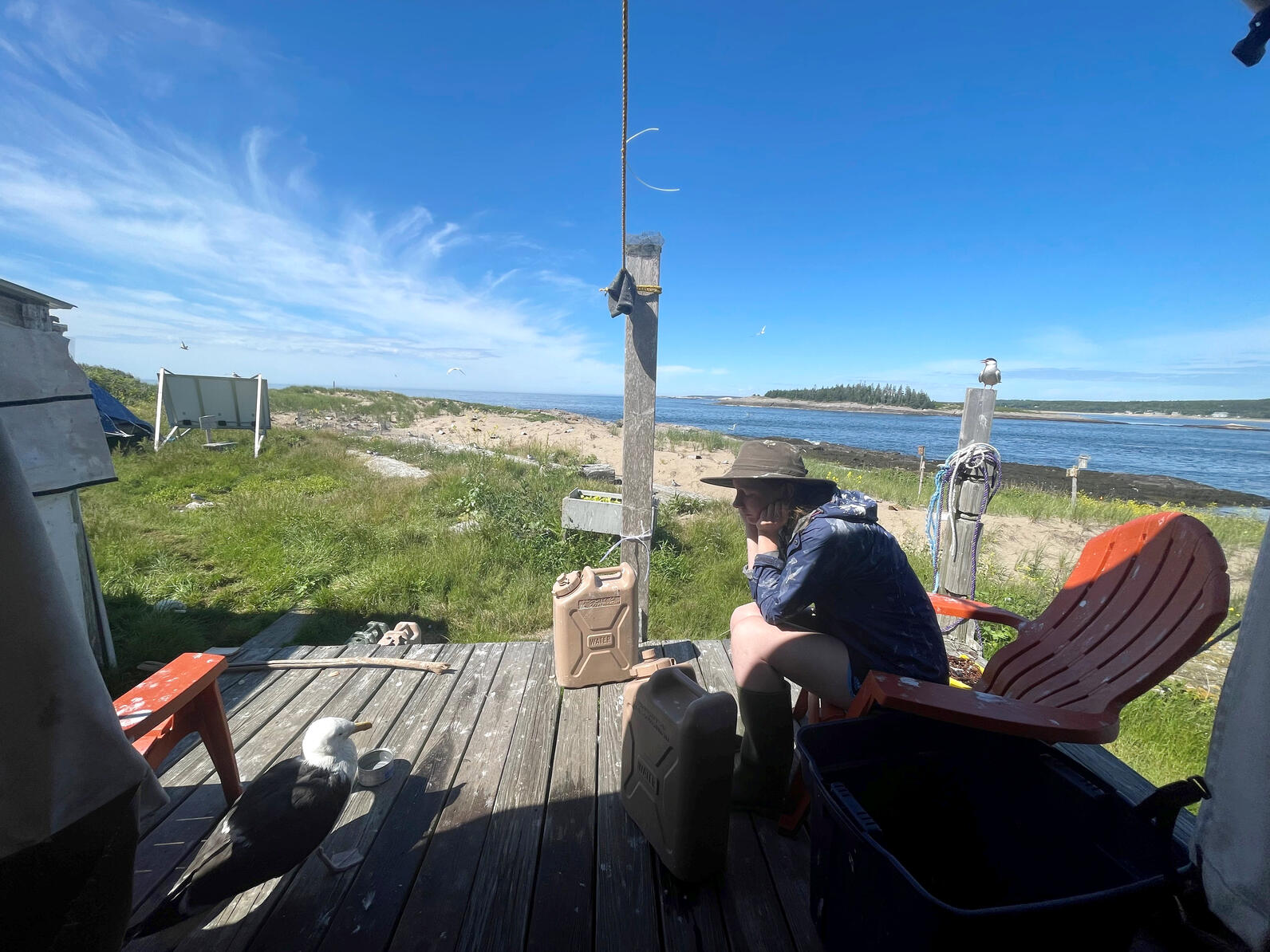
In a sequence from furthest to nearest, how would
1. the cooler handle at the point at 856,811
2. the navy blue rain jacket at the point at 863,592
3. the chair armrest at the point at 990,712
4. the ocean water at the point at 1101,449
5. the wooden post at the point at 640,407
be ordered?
the ocean water at the point at 1101,449, the wooden post at the point at 640,407, the navy blue rain jacket at the point at 863,592, the chair armrest at the point at 990,712, the cooler handle at the point at 856,811

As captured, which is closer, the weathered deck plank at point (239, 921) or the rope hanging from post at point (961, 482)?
the weathered deck plank at point (239, 921)

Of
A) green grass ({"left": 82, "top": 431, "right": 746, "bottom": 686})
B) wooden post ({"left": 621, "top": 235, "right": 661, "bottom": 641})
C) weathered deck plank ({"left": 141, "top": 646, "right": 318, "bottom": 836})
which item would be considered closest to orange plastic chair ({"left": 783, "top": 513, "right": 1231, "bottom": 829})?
wooden post ({"left": 621, "top": 235, "right": 661, "bottom": 641})

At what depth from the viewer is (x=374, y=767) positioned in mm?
2160

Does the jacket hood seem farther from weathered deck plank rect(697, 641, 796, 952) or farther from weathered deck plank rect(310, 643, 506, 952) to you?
weathered deck plank rect(310, 643, 506, 952)

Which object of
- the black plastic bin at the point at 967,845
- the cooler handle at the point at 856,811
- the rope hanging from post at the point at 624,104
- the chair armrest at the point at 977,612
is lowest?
the black plastic bin at the point at 967,845

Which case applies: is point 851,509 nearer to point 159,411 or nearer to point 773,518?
point 773,518

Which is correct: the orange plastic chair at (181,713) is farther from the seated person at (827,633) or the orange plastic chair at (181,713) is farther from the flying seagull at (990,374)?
the flying seagull at (990,374)

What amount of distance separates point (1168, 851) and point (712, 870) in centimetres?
116

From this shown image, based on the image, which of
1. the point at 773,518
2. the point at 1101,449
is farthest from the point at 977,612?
the point at 1101,449

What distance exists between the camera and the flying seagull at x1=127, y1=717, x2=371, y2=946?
1.42m

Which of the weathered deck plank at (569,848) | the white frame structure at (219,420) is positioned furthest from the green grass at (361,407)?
the weathered deck plank at (569,848)

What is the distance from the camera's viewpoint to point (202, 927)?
1574mm

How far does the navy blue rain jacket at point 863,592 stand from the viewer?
1.86 meters

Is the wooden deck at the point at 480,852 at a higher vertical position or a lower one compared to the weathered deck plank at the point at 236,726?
higher
